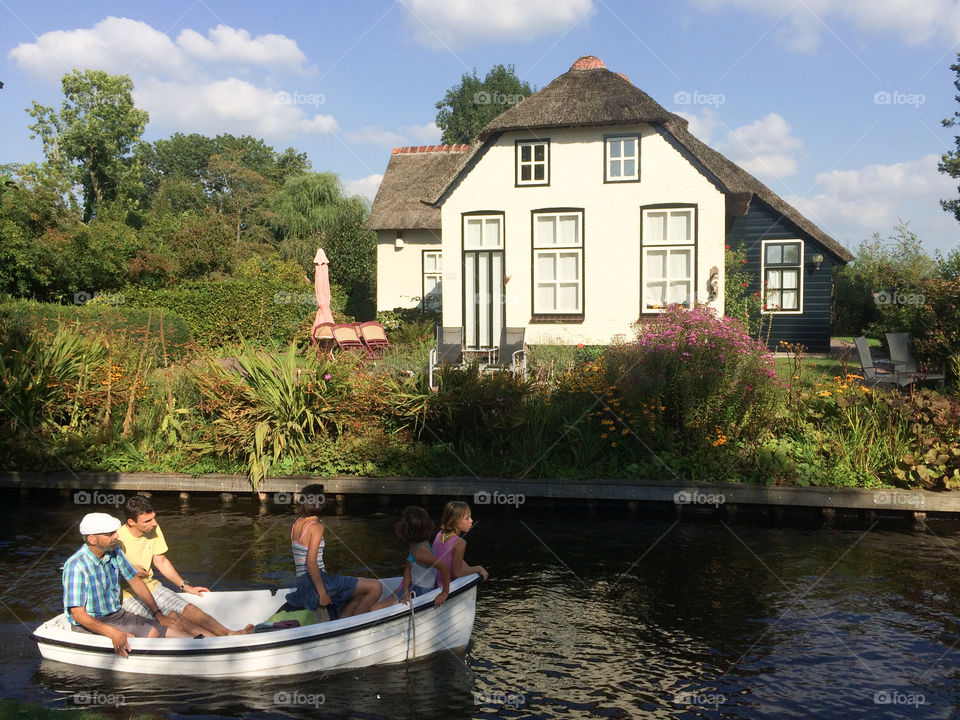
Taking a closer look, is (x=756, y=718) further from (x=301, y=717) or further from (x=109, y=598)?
(x=109, y=598)

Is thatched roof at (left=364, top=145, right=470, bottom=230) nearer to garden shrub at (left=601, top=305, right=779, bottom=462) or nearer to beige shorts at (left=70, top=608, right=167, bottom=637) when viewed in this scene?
garden shrub at (left=601, top=305, right=779, bottom=462)

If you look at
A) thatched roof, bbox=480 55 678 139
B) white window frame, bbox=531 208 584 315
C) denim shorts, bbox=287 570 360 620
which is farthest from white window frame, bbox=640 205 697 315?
denim shorts, bbox=287 570 360 620

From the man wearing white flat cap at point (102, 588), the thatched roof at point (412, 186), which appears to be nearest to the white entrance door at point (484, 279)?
the thatched roof at point (412, 186)

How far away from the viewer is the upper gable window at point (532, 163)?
21.1m

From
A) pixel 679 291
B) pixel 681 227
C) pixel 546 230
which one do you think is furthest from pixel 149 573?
pixel 681 227

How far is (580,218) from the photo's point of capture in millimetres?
21062

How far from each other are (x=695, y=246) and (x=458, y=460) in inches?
381

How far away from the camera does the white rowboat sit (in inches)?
289

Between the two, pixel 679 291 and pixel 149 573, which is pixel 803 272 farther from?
pixel 149 573

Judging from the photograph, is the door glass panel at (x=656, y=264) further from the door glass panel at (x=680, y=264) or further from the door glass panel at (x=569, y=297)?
the door glass panel at (x=569, y=297)

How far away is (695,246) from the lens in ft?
66.9

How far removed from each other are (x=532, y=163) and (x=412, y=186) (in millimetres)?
10798

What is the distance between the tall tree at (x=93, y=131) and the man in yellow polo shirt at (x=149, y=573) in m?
53.3

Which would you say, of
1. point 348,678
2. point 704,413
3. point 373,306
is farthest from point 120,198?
point 348,678
